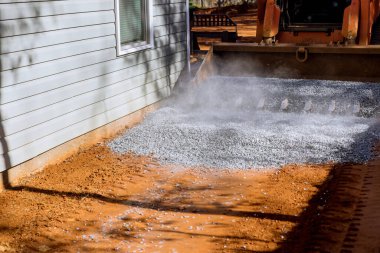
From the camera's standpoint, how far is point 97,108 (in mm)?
8562

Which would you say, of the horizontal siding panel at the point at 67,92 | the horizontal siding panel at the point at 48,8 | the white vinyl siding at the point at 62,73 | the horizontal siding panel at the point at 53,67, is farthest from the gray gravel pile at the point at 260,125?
the horizontal siding panel at the point at 48,8

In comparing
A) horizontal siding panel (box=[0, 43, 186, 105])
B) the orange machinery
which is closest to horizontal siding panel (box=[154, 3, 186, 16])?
horizontal siding panel (box=[0, 43, 186, 105])

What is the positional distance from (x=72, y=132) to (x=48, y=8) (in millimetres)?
1809

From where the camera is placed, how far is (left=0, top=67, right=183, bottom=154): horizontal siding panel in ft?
22.8

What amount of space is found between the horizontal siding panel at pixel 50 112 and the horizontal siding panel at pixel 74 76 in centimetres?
25

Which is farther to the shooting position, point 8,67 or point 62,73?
point 62,73

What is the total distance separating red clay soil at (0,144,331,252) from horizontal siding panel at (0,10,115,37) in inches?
73.8

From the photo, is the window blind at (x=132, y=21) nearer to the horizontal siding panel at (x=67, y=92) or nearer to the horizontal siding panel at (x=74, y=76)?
the horizontal siding panel at (x=74, y=76)

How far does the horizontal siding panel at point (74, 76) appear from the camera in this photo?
673cm

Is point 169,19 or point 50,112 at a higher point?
point 169,19

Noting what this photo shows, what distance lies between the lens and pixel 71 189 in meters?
6.69

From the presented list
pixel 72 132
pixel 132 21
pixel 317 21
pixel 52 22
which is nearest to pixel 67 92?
pixel 72 132

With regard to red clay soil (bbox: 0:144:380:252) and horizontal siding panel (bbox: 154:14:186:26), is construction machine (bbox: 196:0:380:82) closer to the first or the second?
horizontal siding panel (bbox: 154:14:186:26)

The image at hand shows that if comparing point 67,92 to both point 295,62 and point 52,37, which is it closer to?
point 52,37
